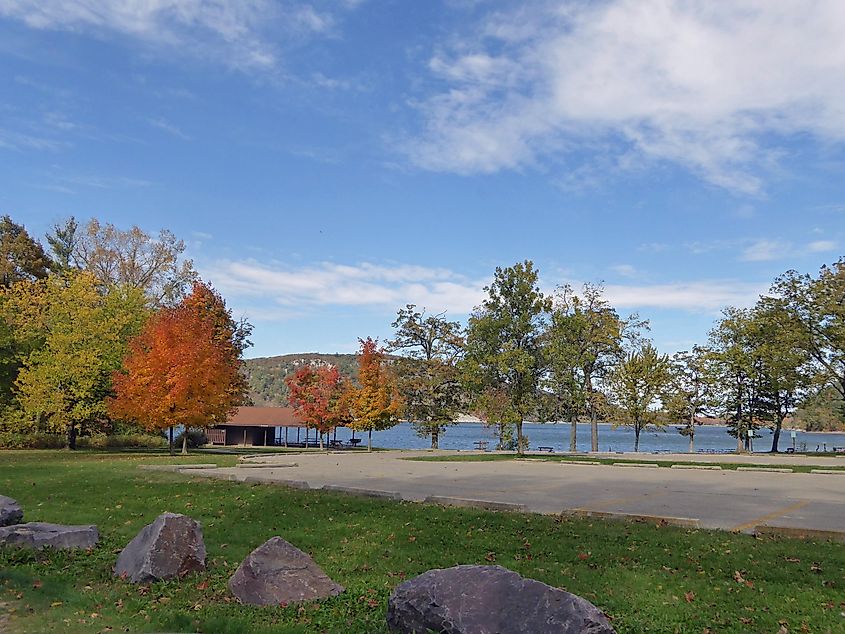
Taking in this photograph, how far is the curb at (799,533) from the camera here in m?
9.30

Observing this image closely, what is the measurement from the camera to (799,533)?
950 centimetres

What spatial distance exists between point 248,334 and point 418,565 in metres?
43.4

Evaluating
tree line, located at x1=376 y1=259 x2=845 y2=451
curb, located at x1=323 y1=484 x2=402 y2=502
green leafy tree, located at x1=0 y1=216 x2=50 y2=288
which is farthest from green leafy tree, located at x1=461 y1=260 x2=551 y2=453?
green leafy tree, located at x1=0 y1=216 x2=50 y2=288

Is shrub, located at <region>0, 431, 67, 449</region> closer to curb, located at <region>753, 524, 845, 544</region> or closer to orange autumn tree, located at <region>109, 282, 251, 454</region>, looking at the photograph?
orange autumn tree, located at <region>109, 282, 251, 454</region>

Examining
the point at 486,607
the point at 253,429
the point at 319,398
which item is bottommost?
the point at 253,429

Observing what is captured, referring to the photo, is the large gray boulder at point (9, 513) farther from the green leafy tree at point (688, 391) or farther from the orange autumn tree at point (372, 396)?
the green leafy tree at point (688, 391)

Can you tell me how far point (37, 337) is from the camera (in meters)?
34.1

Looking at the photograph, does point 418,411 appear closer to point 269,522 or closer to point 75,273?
point 75,273

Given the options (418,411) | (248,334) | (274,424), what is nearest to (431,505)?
(418,411)

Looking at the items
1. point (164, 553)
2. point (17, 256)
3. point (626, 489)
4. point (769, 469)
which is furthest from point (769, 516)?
point (17, 256)

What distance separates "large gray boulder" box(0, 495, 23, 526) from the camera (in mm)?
9750

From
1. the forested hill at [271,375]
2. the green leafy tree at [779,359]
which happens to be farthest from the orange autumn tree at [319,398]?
the forested hill at [271,375]

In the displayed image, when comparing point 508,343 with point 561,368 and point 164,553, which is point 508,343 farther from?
point 164,553

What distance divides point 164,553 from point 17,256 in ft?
154
